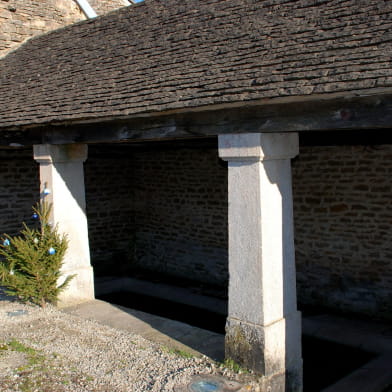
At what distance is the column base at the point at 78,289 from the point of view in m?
6.81

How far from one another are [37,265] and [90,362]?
191cm

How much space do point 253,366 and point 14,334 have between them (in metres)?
2.89

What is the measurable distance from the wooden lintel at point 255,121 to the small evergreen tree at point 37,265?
134 cm

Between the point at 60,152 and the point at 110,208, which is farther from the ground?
the point at 60,152

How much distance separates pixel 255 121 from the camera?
14.4ft

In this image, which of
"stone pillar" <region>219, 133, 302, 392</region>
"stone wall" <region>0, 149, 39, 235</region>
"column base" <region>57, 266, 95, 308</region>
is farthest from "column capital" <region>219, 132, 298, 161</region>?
"stone wall" <region>0, 149, 39, 235</region>

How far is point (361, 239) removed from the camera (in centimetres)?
732

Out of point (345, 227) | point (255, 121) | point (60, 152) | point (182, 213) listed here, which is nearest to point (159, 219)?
point (182, 213)

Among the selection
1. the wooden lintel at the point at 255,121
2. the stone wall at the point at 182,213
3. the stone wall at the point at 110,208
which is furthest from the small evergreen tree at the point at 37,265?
the stone wall at the point at 110,208

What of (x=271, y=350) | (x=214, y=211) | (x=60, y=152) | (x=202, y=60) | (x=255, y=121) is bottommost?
(x=271, y=350)

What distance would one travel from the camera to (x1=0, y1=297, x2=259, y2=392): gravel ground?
4.41 meters

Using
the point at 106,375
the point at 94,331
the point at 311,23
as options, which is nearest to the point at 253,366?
the point at 106,375

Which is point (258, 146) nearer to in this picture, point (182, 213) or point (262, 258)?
point (262, 258)

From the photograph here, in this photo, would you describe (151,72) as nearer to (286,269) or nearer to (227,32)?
(227,32)
